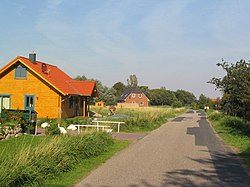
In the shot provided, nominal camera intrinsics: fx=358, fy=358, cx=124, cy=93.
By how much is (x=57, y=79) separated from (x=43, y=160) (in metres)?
26.2

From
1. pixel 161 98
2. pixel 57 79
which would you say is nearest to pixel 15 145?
pixel 57 79

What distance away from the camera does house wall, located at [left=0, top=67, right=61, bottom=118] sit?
30.0 m

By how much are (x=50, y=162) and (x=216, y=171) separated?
14.5 ft

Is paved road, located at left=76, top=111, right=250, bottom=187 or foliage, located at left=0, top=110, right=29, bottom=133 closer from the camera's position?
paved road, located at left=76, top=111, right=250, bottom=187

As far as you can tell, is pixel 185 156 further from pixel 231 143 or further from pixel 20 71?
pixel 20 71

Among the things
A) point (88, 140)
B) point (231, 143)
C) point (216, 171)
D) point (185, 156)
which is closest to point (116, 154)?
point (88, 140)

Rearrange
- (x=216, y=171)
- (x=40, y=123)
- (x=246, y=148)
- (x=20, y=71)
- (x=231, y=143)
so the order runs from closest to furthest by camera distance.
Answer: (x=216, y=171) < (x=246, y=148) < (x=231, y=143) < (x=40, y=123) < (x=20, y=71)

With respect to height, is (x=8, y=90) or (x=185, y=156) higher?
(x=8, y=90)

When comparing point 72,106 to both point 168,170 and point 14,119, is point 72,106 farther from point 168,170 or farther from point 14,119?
point 168,170

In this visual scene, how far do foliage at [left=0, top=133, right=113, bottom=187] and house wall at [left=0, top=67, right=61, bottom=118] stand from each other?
18.6 meters

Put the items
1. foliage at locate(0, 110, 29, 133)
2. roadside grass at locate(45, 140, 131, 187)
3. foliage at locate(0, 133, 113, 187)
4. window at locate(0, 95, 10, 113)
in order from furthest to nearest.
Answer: window at locate(0, 95, 10, 113)
foliage at locate(0, 110, 29, 133)
roadside grass at locate(45, 140, 131, 187)
foliage at locate(0, 133, 113, 187)

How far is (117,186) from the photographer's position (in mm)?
7492

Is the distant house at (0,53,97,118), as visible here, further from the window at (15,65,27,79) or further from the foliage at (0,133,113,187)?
the foliage at (0,133,113,187)

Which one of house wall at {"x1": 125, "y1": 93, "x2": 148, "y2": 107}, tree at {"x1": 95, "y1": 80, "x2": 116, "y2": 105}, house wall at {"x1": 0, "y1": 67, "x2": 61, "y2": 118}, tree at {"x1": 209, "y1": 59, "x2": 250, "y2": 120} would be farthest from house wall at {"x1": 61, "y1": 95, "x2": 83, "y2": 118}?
house wall at {"x1": 125, "y1": 93, "x2": 148, "y2": 107}
